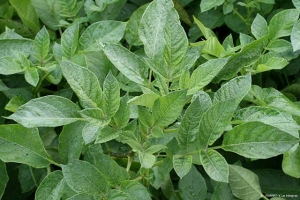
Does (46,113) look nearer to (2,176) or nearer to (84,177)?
(84,177)

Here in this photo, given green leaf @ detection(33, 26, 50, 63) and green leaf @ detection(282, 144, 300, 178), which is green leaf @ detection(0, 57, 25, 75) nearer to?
green leaf @ detection(33, 26, 50, 63)

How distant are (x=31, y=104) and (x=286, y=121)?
0.41 meters

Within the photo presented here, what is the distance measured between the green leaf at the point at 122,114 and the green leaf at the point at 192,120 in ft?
0.29

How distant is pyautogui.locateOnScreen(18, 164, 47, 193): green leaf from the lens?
1016 mm

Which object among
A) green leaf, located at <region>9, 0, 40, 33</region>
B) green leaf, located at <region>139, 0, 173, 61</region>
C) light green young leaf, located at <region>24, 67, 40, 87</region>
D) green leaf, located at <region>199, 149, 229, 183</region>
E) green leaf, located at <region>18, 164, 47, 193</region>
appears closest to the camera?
green leaf, located at <region>199, 149, 229, 183</region>

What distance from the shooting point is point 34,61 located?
1.05 meters

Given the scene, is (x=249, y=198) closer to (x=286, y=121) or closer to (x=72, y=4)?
(x=286, y=121)

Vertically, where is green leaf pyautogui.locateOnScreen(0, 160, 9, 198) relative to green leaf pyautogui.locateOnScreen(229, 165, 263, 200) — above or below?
below

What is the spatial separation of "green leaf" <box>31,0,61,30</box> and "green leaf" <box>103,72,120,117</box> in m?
0.49

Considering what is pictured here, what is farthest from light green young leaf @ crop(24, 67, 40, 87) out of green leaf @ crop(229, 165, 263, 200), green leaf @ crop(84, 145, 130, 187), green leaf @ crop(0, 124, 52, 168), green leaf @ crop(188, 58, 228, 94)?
green leaf @ crop(229, 165, 263, 200)

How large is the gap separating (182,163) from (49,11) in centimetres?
62

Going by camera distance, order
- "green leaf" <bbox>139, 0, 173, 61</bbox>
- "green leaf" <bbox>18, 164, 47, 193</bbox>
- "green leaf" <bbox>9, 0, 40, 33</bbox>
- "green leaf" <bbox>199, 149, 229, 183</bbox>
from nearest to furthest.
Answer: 1. "green leaf" <bbox>199, 149, 229, 183</bbox>
2. "green leaf" <bbox>139, 0, 173, 61</bbox>
3. "green leaf" <bbox>18, 164, 47, 193</bbox>
4. "green leaf" <bbox>9, 0, 40, 33</bbox>

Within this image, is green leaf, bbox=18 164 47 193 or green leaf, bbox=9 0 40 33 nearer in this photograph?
green leaf, bbox=18 164 47 193

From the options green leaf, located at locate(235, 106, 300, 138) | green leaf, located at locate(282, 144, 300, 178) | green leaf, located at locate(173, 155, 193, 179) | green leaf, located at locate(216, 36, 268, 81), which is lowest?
green leaf, located at locate(282, 144, 300, 178)
